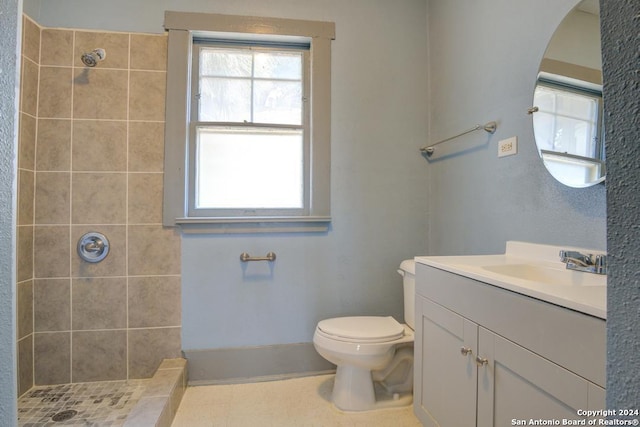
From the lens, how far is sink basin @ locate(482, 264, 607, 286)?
1.00m

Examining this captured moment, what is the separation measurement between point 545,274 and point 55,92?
104 inches

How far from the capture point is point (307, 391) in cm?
175

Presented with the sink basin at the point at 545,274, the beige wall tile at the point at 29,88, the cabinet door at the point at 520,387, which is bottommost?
the cabinet door at the point at 520,387

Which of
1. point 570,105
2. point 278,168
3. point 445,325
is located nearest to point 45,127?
point 278,168

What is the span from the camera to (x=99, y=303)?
1783 mm

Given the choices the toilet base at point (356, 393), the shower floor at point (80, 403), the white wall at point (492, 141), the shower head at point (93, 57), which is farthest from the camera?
the shower head at point (93, 57)

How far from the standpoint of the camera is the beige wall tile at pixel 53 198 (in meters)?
1.74

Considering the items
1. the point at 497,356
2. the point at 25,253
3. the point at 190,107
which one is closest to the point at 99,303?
the point at 25,253

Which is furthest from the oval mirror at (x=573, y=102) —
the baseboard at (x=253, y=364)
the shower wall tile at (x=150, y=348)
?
the shower wall tile at (x=150, y=348)

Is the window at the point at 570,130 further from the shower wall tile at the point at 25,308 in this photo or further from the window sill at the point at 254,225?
the shower wall tile at the point at 25,308

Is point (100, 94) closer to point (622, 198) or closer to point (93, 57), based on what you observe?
point (93, 57)

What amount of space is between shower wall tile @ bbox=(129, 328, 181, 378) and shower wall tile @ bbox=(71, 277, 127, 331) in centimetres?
12

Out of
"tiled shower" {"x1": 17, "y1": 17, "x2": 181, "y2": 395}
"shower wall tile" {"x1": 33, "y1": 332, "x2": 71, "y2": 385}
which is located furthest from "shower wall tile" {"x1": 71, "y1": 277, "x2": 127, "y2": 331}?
"shower wall tile" {"x1": 33, "y1": 332, "x2": 71, "y2": 385}

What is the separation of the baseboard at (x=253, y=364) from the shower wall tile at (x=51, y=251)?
876mm
